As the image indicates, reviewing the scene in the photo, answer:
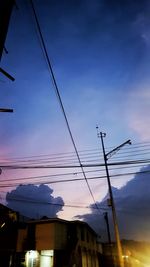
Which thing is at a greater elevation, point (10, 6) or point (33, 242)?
point (10, 6)

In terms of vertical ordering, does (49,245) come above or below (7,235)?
below

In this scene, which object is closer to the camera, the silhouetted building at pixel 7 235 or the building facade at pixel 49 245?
the silhouetted building at pixel 7 235

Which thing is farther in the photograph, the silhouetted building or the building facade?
the building facade

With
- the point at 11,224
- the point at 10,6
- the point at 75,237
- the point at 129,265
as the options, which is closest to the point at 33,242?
the point at 11,224

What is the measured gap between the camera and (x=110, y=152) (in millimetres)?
18500

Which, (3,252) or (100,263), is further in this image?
(100,263)

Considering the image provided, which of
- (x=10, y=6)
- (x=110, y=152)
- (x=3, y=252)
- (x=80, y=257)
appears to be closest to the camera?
(x=10, y=6)

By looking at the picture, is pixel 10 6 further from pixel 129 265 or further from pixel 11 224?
pixel 129 265

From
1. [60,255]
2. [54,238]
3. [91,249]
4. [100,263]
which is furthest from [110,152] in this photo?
[100,263]

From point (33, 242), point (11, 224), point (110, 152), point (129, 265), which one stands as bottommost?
point (129, 265)

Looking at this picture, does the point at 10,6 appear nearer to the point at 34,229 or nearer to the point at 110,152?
the point at 110,152

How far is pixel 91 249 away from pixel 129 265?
415 inches

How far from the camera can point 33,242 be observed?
2584 centimetres

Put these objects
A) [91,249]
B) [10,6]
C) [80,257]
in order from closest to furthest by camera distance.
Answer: [10,6], [80,257], [91,249]
